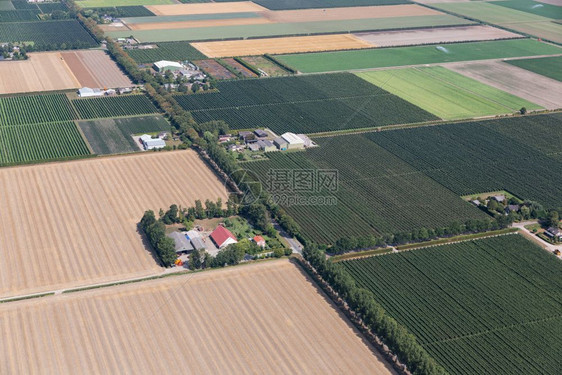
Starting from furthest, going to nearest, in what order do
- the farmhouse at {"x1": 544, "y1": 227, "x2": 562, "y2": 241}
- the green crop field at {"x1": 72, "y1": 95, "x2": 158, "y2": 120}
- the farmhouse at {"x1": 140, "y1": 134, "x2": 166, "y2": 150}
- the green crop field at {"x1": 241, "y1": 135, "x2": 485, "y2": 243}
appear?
1. the green crop field at {"x1": 72, "y1": 95, "x2": 158, "y2": 120}
2. the farmhouse at {"x1": 140, "y1": 134, "x2": 166, "y2": 150}
3. the farmhouse at {"x1": 544, "y1": 227, "x2": 562, "y2": 241}
4. the green crop field at {"x1": 241, "y1": 135, "x2": 485, "y2": 243}

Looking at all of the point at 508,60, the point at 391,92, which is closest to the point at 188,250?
the point at 391,92

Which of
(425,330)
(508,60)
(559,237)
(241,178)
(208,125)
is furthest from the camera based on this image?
(508,60)

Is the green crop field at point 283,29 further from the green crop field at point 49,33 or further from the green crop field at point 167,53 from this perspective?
the green crop field at point 49,33

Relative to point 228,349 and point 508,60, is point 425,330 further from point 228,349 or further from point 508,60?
point 508,60

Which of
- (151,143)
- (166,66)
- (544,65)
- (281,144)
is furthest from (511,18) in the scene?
(151,143)

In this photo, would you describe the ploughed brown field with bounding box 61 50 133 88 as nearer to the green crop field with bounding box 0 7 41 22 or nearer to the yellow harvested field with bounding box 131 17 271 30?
the yellow harvested field with bounding box 131 17 271 30

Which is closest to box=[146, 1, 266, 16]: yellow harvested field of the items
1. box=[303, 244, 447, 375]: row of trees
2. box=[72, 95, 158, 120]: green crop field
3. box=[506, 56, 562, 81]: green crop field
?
box=[72, 95, 158, 120]: green crop field
